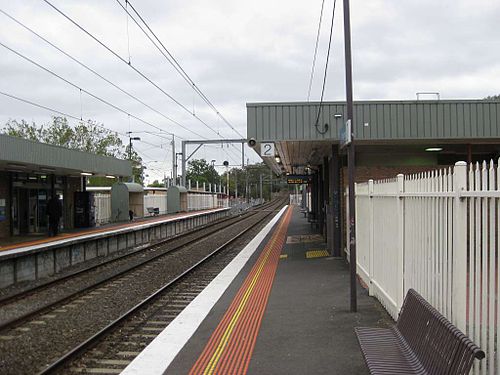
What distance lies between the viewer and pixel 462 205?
12.8 feet

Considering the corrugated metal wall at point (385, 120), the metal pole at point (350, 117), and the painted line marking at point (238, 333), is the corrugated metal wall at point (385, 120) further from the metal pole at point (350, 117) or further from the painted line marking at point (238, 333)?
the metal pole at point (350, 117)

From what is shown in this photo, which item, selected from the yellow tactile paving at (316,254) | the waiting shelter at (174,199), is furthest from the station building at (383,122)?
the waiting shelter at (174,199)

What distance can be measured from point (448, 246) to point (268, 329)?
311 centimetres

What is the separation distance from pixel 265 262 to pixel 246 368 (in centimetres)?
871

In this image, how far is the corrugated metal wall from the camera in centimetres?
1237

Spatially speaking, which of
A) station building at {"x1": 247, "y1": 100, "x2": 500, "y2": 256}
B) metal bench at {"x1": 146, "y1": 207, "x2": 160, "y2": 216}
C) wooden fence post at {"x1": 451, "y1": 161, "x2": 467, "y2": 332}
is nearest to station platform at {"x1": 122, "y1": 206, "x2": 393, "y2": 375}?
wooden fence post at {"x1": 451, "y1": 161, "x2": 467, "y2": 332}

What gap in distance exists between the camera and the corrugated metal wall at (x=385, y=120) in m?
12.4

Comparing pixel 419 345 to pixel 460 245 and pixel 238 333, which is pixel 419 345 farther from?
pixel 238 333

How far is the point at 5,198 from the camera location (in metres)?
21.2

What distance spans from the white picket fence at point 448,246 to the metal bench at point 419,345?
0.17m

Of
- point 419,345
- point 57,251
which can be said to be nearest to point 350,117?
point 419,345

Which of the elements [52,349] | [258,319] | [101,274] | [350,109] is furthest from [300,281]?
[101,274]

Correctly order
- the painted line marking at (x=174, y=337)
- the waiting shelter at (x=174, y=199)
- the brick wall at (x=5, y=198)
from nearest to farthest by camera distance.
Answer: the painted line marking at (x=174, y=337) < the brick wall at (x=5, y=198) < the waiting shelter at (x=174, y=199)

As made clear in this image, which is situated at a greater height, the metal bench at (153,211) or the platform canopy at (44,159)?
the platform canopy at (44,159)
